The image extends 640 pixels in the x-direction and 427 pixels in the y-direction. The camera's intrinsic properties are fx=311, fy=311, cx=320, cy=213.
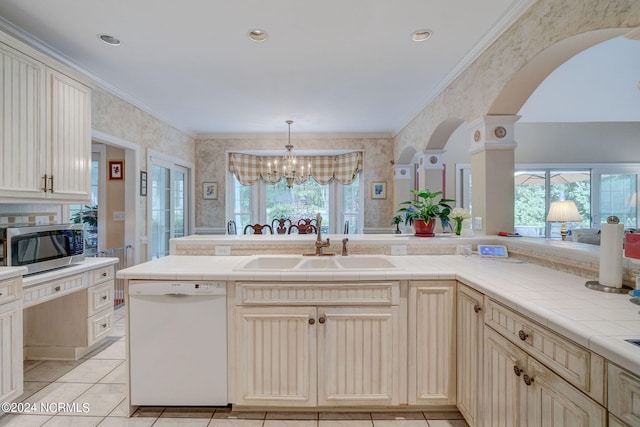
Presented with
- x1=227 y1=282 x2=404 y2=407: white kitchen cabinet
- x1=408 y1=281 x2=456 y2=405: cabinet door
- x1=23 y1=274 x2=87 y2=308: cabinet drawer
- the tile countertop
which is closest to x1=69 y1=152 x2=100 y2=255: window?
x1=23 y1=274 x2=87 y2=308: cabinet drawer

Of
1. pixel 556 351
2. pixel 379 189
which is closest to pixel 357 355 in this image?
pixel 556 351

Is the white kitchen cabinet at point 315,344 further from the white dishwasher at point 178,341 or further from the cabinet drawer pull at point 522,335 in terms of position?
the cabinet drawer pull at point 522,335

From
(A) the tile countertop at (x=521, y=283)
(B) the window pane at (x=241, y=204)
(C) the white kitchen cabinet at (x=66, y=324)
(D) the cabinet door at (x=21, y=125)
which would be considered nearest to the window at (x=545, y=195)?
(A) the tile countertop at (x=521, y=283)

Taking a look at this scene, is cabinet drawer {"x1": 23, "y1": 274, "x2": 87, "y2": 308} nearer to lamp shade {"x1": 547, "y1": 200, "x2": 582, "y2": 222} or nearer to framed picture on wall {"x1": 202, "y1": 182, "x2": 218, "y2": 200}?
framed picture on wall {"x1": 202, "y1": 182, "x2": 218, "y2": 200}

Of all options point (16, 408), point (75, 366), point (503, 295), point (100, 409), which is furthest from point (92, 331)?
point (503, 295)

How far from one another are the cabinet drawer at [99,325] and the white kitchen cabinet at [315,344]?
155 centimetres

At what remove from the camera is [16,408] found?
75.0 inches

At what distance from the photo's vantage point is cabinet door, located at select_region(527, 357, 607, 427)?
91 cm

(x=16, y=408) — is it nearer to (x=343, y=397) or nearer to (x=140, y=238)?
(x=343, y=397)

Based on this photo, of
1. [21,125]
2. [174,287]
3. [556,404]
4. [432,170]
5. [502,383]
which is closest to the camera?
[556,404]

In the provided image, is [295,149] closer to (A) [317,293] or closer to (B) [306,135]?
(B) [306,135]

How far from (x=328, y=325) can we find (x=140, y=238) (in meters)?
3.20

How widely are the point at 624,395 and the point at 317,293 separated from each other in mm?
1248

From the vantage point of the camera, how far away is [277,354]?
1767 millimetres
